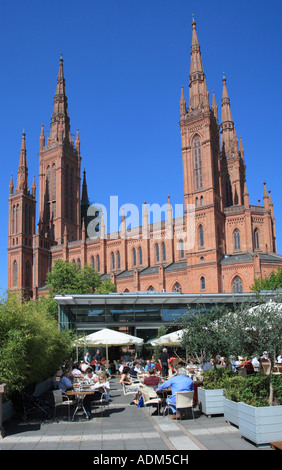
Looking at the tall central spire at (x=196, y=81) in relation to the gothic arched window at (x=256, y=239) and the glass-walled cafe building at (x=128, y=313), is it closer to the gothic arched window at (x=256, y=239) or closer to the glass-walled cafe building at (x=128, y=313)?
the gothic arched window at (x=256, y=239)

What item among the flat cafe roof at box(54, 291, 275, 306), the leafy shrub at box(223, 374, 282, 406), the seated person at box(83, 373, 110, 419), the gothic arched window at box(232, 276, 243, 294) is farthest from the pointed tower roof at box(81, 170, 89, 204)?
the leafy shrub at box(223, 374, 282, 406)

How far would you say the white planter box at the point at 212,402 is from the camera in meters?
11.0

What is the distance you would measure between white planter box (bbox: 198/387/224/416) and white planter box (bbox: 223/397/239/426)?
0.93m

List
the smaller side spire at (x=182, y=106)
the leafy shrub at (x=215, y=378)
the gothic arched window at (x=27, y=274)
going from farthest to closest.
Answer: the gothic arched window at (x=27, y=274)
the smaller side spire at (x=182, y=106)
the leafy shrub at (x=215, y=378)

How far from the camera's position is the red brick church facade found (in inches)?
1969

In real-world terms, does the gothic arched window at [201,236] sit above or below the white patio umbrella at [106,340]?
above

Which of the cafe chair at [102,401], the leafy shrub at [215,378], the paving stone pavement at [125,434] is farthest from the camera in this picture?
the cafe chair at [102,401]

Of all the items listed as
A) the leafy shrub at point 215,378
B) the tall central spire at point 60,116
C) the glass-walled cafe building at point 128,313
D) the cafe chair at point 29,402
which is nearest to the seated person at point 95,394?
the cafe chair at point 29,402

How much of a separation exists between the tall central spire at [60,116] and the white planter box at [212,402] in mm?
66960

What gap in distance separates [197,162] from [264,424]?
1882 inches

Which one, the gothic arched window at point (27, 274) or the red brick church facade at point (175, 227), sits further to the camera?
the gothic arched window at point (27, 274)

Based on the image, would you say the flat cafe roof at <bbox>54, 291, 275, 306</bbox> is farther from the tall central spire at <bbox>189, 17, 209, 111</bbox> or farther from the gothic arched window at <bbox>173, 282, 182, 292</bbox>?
the tall central spire at <bbox>189, 17, 209, 111</bbox>

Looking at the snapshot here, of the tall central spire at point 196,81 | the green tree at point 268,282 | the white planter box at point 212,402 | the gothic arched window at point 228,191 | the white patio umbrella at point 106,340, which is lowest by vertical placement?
the white planter box at point 212,402
